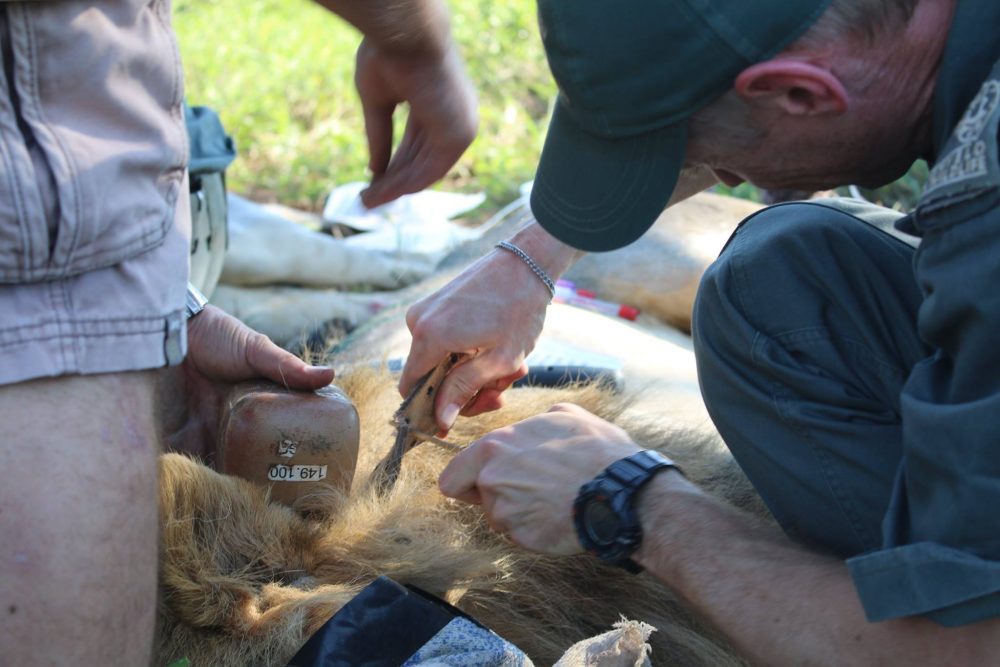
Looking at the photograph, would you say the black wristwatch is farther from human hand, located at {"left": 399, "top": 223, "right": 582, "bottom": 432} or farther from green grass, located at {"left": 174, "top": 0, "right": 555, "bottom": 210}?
green grass, located at {"left": 174, "top": 0, "right": 555, "bottom": 210}

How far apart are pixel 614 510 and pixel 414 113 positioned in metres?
0.89

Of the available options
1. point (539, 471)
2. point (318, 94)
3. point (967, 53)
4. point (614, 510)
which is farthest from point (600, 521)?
point (318, 94)

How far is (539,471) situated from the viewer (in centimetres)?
180

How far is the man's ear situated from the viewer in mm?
1479

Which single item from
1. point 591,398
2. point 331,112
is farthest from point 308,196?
point 591,398

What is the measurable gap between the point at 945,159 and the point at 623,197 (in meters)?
0.49

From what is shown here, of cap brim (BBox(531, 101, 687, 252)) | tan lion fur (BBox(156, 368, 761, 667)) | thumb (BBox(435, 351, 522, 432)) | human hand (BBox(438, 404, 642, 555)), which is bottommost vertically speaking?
tan lion fur (BBox(156, 368, 761, 667))

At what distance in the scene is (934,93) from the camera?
152cm

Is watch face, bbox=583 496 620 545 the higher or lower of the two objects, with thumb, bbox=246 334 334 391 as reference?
higher

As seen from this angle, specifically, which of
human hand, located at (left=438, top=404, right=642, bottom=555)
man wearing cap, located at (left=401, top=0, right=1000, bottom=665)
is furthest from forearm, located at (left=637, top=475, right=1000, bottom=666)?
human hand, located at (left=438, top=404, right=642, bottom=555)

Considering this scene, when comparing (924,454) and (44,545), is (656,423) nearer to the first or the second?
(924,454)

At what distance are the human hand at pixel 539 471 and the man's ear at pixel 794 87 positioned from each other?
22.1 inches

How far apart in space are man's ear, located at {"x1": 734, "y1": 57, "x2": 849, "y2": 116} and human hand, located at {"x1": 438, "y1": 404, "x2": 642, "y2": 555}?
56 cm

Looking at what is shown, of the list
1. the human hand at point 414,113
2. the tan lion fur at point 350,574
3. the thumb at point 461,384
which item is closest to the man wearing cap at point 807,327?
the tan lion fur at point 350,574
